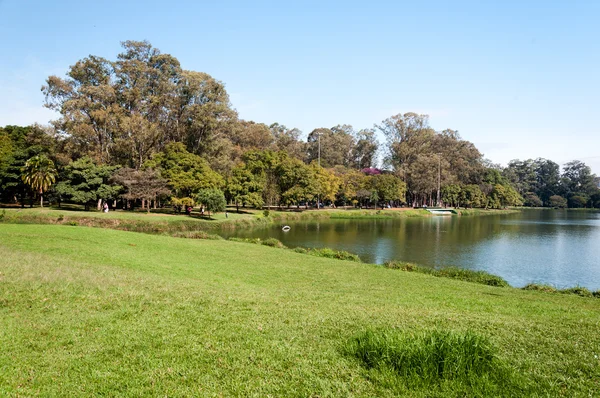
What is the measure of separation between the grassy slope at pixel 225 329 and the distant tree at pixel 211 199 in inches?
1261

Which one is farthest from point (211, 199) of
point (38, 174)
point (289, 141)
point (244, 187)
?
point (289, 141)

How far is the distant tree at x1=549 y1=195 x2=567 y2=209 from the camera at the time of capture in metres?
118

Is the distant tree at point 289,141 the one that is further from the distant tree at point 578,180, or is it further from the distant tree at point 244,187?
the distant tree at point 578,180

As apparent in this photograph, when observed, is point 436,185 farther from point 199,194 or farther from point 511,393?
point 511,393

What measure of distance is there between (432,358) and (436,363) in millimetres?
72

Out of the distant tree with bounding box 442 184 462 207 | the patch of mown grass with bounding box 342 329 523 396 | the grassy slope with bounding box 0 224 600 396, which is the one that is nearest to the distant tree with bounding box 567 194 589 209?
the distant tree with bounding box 442 184 462 207

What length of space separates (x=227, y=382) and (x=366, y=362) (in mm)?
1872

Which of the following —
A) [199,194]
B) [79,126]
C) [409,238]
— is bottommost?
[409,238]

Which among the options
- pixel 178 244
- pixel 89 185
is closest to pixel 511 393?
pixel 178 244

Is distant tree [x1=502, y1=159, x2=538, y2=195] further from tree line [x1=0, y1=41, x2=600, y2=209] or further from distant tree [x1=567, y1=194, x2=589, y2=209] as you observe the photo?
tree line [x1=0, y1=41, x2=600, y2=209]

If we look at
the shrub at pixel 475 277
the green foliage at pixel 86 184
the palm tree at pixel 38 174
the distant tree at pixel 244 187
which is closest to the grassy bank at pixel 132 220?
the green foliage at pixel 86 184

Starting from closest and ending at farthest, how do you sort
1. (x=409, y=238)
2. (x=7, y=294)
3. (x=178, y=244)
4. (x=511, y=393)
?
(x=511, y=393) → (x=7, y=294) → (x=178, y=244) → (x=409, y=238)

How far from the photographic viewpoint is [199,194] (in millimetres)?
45000

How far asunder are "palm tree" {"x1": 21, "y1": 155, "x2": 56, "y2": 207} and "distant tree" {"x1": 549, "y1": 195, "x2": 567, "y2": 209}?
134797mm
